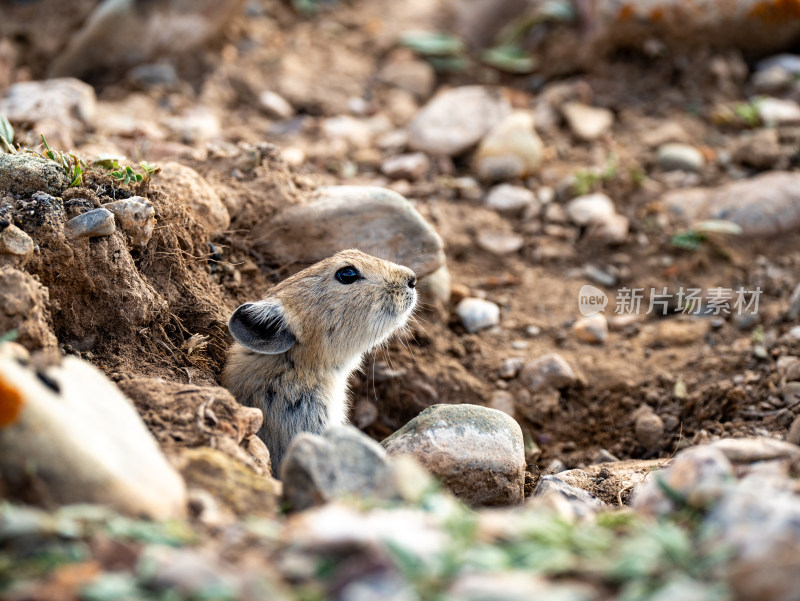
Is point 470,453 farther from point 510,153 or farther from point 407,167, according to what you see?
point 510,153

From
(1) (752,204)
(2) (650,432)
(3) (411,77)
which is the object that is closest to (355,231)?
(2) (650,432)

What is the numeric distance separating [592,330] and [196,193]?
325cm

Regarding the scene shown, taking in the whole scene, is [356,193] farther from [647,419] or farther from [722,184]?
[722,184]

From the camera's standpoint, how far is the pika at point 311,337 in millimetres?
5305

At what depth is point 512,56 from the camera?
32.7ft

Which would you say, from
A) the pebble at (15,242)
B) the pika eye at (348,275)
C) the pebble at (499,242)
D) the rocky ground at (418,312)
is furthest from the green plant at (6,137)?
the pebble at (499,242)

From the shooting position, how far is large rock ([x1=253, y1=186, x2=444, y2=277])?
247 inches

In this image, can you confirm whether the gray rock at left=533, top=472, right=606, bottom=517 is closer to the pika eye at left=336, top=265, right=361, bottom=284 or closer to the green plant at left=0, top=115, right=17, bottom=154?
the pika eye at left=336, top=265, right=361, bottom=284

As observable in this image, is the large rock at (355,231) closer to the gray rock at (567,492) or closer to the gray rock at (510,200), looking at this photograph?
the gray rock at (510,200)

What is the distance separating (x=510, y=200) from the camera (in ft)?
26.1

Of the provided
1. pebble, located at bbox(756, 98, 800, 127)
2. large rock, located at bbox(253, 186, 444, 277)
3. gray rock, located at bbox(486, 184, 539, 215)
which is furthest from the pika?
pebble, located at bbox(756, 98, 800, 127)

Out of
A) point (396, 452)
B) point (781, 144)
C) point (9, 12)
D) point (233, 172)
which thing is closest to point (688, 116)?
point (781, 144)

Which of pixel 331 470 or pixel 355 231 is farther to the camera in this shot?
pixel 355 231

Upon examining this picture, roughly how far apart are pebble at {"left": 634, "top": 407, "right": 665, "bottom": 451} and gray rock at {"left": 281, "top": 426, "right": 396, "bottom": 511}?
291cm
